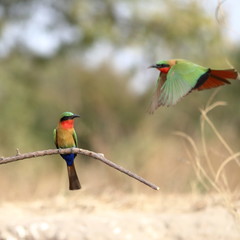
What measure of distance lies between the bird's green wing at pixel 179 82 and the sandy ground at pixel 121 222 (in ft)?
8.06

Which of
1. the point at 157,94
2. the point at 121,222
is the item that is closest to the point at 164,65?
the point at 157,94

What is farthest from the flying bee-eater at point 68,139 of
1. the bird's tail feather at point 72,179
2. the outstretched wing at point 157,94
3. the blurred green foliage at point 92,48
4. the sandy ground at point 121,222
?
the blurred green foliage at point 92,48

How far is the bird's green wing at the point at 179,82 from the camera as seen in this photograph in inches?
69.8

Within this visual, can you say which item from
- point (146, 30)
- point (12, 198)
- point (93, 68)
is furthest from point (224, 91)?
point (12, 198)

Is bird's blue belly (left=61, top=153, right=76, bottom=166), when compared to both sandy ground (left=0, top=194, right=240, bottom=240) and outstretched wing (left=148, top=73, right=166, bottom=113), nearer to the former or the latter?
outstretched wing (left=148, top=73, right=166, bottom=113)

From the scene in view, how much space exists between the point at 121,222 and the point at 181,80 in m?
2.79

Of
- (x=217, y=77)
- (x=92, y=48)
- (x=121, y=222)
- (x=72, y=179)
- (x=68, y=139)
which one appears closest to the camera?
(x=217, y=77)

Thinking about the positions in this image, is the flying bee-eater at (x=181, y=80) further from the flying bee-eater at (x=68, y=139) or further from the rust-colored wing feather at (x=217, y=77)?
the flying bee-eater at (x=68, y=139)

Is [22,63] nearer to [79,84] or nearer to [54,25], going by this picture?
[54,25]

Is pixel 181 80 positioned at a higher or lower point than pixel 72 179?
higher

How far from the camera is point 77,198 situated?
18.5 feet

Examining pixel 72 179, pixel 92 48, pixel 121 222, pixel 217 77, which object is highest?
pixel 92 48

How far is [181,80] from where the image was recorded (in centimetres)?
183

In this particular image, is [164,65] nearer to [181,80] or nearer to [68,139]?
[181,80]
